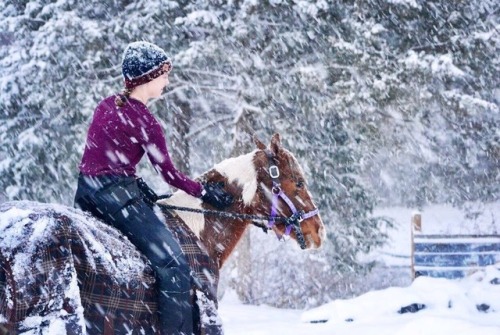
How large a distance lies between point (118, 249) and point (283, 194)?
1556 mm

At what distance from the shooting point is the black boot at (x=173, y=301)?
12.6ft

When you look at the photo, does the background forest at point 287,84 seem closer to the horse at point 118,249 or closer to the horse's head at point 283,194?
the horse's head at point 283,194

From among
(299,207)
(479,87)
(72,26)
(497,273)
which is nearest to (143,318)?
(299,207)

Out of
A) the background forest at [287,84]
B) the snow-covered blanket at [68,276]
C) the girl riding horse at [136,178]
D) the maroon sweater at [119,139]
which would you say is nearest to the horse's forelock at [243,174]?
the girl riding horse at [136,178]

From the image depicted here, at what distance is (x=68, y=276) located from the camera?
3379 millimetres

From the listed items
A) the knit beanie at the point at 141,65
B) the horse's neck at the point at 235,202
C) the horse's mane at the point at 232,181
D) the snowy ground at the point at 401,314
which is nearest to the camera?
the knit beanie at the point at 141,65

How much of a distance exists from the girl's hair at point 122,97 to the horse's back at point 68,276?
2.63ft

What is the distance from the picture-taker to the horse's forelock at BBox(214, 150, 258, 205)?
4742 mm

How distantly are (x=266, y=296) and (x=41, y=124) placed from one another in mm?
6538

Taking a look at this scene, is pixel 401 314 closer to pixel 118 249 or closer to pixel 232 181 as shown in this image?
pixel 232 181

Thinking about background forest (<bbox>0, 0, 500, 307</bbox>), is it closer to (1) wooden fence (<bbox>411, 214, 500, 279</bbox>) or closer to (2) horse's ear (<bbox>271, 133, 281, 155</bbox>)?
(1) wooden fence (<bbox>411, 214, 500, 279</bbox>)

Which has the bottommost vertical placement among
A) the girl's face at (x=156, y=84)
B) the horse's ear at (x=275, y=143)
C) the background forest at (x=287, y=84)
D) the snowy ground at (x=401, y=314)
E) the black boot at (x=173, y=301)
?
the black boot at (x=173, y=301)

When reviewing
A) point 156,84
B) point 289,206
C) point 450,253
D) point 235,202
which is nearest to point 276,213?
point 289,206

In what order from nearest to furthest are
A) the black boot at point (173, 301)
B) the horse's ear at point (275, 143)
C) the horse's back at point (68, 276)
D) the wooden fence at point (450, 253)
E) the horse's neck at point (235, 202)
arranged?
1. the horse's back at point (68, 276)
2. the black boot at point (173, 301)
3. the horse's neck at point (235, 202)
4. the horse's ear at point (275, 143)
5. the wooden fence at point (450, 253)
